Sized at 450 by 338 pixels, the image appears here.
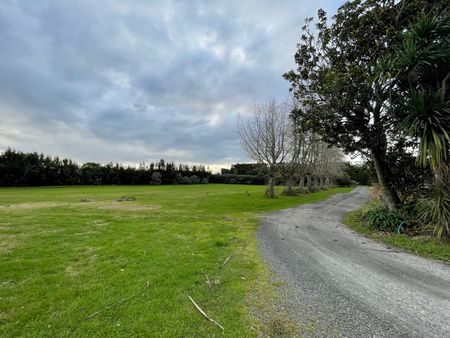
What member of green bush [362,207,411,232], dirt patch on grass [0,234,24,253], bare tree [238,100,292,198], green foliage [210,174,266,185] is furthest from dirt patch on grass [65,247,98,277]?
green foliage [210,174,266,185]

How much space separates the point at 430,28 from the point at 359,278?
274 inches

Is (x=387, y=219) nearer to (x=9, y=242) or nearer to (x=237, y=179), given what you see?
(x=9, y=242)

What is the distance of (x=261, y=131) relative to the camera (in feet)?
69.9

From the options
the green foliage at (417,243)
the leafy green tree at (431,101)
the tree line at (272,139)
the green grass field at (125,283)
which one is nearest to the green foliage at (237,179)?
the tree line at (272,139)

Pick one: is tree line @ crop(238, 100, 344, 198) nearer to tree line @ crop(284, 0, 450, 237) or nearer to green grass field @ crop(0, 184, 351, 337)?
tree line @ crop(284, 0, 450, 237)

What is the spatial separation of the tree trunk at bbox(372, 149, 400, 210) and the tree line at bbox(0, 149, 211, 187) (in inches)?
1661

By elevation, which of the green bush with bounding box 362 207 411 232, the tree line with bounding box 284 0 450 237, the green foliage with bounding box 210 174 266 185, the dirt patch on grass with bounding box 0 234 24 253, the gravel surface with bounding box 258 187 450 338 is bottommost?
the gravel surface with bounding box 258 187 450 338

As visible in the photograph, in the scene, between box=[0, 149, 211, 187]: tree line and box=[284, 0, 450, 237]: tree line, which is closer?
box=[284, 0, 450, 237]: tree line

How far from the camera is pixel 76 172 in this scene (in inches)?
1582

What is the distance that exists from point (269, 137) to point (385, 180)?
12.8 m

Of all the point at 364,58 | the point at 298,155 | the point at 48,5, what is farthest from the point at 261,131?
the point at 48,5

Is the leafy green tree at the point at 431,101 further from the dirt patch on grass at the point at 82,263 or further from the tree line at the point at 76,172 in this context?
the tree line at the point at 76,172

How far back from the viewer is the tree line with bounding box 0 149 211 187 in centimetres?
3606

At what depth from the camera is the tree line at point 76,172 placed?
36.1 m
